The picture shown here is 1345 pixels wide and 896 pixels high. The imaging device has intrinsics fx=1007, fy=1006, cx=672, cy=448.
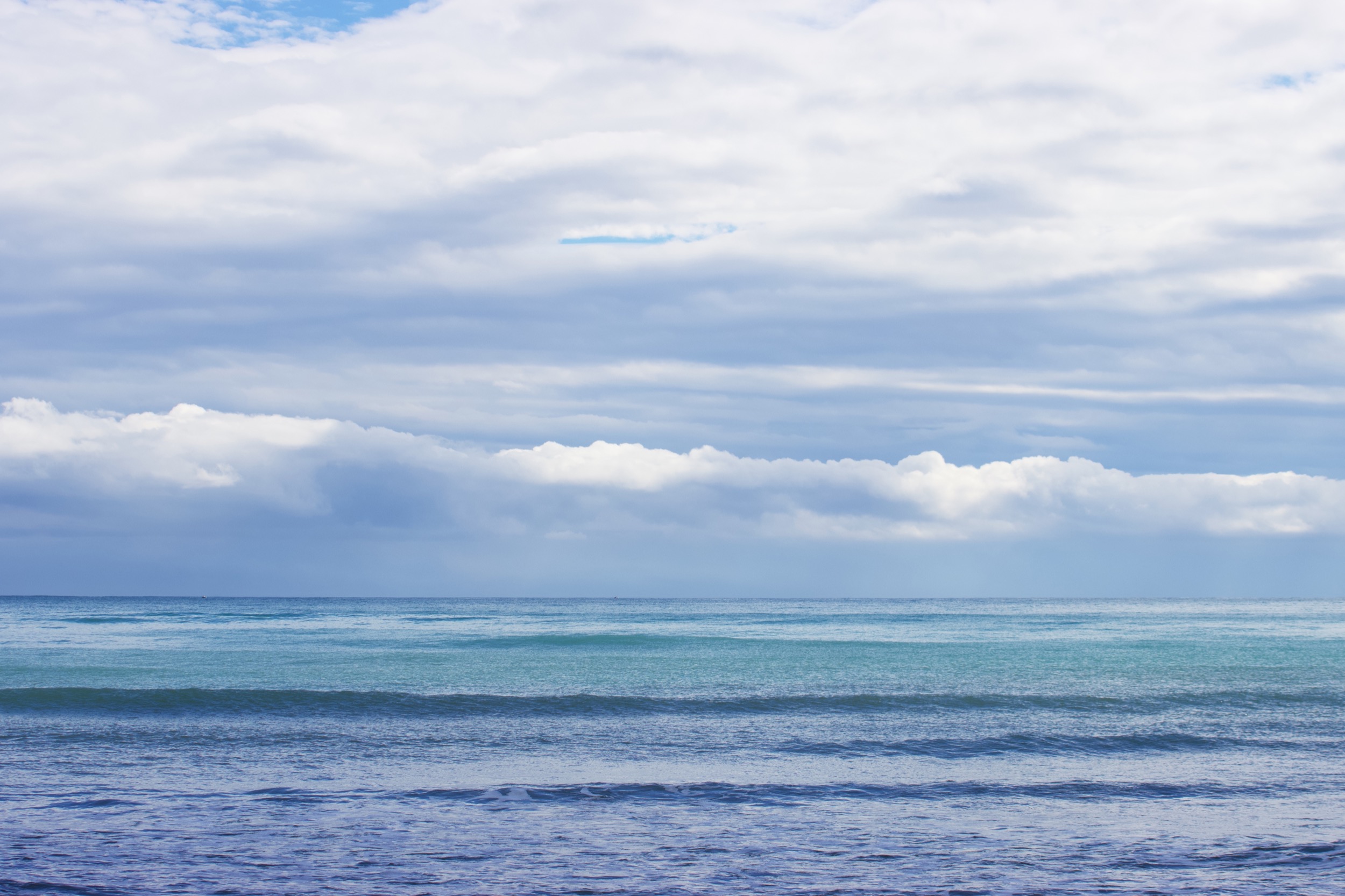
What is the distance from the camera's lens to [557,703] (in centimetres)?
2258

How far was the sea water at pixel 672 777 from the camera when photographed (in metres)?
9.62

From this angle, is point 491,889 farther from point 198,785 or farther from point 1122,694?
point 1122,694

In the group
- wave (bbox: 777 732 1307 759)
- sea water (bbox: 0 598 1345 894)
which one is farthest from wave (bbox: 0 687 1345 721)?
wave (bbox: 777 732 1307 759)

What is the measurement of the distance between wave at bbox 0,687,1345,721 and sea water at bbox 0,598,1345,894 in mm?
127

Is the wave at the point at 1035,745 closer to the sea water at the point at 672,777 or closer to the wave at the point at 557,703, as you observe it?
the sea water at the point at 672,777

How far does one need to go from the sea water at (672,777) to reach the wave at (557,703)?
127mm

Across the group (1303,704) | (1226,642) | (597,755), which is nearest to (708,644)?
(1226,642)

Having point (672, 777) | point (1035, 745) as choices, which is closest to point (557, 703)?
point (672, 777)

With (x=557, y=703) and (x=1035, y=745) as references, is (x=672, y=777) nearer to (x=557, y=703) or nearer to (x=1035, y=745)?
(x=1035, y=745)

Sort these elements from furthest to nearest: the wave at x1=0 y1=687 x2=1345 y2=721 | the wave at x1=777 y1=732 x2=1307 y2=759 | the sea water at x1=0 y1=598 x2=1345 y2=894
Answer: the wave at x1=0 y1=687 x2=1345 y2=721 < the wave at x1=777 y1=732 x2=1307 y2=759 < the sea water at x1=0 y1=598 x2=1345 y2=894

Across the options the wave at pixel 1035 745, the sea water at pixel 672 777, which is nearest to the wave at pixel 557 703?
the sea water at pixel 672 777

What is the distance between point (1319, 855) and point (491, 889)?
8.16 meters

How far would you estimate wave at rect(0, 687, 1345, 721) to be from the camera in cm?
2147

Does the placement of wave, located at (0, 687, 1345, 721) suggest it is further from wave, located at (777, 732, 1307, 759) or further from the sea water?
wave, located at (777, 732, 1307, 759)
